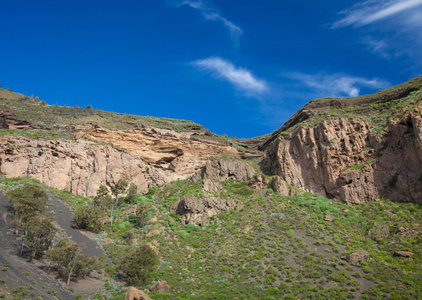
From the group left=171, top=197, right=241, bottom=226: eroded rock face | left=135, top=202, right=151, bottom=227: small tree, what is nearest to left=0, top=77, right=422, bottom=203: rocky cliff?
left=171, top=197, right=241, bottom=226: eroded rock face

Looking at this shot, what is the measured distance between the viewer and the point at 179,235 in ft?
124

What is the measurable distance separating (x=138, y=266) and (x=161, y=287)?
117 inches

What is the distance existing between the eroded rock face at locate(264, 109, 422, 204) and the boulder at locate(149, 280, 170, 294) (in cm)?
2504

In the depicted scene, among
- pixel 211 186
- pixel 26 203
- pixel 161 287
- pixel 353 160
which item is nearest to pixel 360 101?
pixel 353 160

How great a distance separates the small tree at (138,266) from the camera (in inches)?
1083

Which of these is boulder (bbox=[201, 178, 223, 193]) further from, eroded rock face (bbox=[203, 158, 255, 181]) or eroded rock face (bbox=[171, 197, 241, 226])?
eroded rock face (bbox=[203, 158, 255, 181])

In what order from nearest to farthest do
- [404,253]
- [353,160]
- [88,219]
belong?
1. [404,253]
2. [88,219]
3. [353,160]

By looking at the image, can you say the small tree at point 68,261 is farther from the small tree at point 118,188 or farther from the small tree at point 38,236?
the small tree at point 118,188

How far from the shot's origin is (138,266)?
28125 millimetres

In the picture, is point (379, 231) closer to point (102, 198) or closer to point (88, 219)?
point (88, 219)

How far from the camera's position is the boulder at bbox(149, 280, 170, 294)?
26.8 meters

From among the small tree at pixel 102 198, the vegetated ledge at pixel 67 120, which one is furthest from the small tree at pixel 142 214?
the vegetated ledge at pixel 67 120

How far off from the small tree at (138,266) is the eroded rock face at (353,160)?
2459 cm

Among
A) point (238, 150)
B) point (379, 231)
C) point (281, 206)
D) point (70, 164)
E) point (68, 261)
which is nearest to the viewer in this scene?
point (68, 261)
